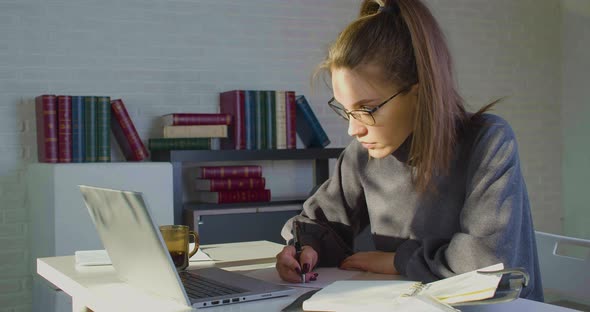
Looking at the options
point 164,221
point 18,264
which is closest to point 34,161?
point 18,264

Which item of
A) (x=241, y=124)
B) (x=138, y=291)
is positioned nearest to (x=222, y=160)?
(x=241, y=124)

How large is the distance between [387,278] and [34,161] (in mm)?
2561

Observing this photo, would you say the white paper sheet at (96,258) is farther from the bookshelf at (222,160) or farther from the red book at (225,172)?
the red book at (225,172)

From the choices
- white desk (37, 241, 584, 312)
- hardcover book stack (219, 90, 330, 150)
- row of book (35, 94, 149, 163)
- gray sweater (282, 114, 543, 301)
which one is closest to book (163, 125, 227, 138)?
hardcover book stack (219, 90, 330, 150)

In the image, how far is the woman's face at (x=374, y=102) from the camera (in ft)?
5.04

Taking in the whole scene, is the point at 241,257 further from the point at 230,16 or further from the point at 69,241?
the point at 230,16

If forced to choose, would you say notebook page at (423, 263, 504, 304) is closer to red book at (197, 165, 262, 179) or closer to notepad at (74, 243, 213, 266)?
notepad at (74, 243, 213, 266)

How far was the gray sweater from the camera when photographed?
55.3 inches

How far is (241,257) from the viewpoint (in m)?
1.74

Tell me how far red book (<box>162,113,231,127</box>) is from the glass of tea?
6.90 feet

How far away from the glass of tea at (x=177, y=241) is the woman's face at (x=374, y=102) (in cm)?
41

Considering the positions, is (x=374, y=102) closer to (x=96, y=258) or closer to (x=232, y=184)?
(x=96, y=258)

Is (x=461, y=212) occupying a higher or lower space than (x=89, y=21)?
lower

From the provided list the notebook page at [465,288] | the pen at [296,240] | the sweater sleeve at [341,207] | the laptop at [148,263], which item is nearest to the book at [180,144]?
the sweater sleeve at [341,207]
